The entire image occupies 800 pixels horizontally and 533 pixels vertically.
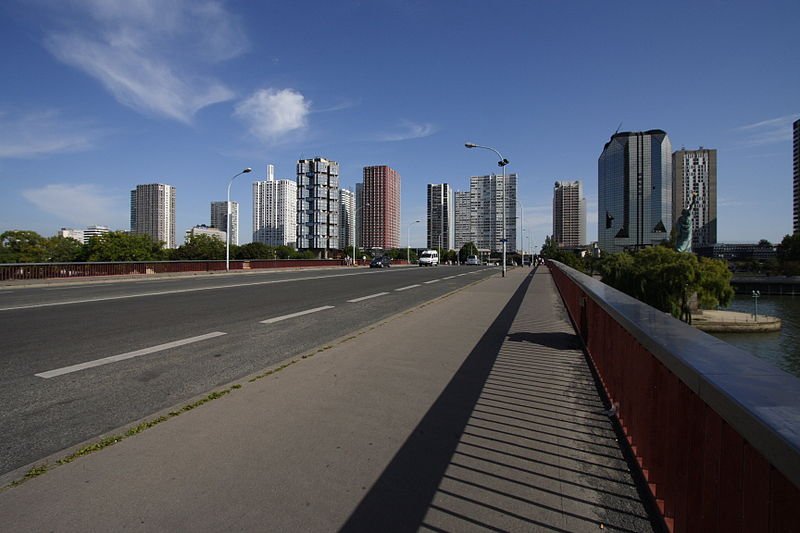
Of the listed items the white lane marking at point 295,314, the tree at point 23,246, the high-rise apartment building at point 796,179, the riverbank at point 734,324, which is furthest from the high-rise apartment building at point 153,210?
the high-rise apartment building at point 796,179

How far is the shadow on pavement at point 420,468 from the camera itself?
2.76m

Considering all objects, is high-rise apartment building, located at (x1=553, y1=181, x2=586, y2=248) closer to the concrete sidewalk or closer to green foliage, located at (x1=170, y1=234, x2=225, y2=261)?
green foliage, located at (x1=170, y1=234, x2=225, y2=261)

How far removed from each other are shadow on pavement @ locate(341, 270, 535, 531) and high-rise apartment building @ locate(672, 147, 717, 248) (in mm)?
156235

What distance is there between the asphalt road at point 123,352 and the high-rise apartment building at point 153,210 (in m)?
173

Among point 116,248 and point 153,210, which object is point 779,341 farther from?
point 153,210

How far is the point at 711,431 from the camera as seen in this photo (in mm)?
2078

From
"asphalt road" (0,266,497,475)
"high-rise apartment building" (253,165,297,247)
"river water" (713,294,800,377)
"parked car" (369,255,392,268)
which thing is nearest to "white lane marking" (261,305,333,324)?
"asphalt road" (0,266,497,475)

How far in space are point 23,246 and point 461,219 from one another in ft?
364

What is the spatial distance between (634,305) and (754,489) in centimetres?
336

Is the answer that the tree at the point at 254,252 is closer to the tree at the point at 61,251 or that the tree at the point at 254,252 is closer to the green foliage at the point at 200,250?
the green foliage at the point at 200,250

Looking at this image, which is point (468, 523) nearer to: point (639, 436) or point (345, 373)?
point (639, 436)

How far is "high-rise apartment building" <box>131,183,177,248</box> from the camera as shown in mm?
169750

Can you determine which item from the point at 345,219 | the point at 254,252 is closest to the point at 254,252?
the point at 254,252

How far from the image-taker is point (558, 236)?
493 feet
